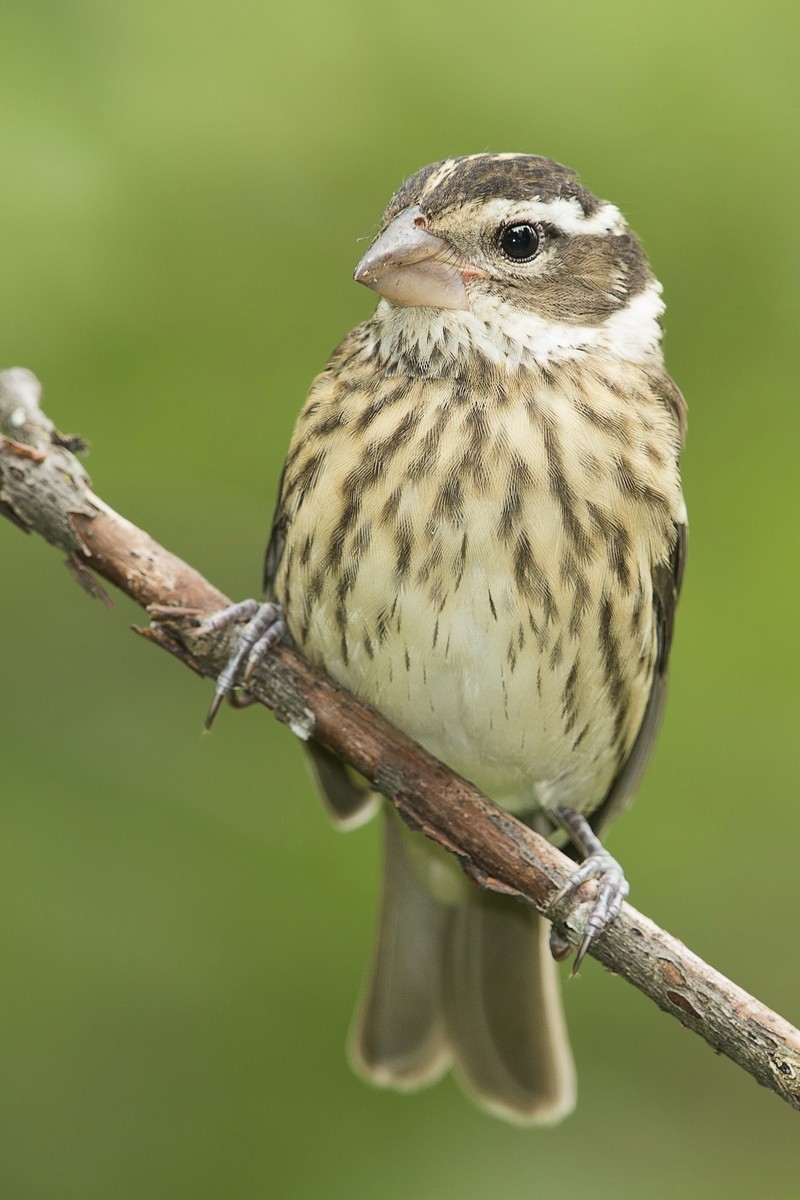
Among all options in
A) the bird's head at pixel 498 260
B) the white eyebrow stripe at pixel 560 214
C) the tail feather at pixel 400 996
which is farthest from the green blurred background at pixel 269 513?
the bird's head at pixel 498 260

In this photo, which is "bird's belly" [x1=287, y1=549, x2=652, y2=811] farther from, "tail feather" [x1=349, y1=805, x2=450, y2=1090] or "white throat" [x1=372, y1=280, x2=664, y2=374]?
"tail feather" [x1=349, y1=805, x2=450, y2=1090]

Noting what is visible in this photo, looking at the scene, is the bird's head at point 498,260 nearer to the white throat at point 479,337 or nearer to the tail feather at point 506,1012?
the white throat at point 479,337

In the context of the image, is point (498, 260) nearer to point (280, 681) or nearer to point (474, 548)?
point (474, 548)

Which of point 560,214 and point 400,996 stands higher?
point 560,214

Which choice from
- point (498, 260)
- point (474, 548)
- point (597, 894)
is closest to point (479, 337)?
point (498, 260)

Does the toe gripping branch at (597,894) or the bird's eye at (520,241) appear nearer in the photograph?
→ the toe gripping branch at (597,894)

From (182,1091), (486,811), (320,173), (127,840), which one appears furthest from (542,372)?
(182,1091)

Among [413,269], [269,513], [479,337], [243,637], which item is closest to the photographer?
[413,269]
